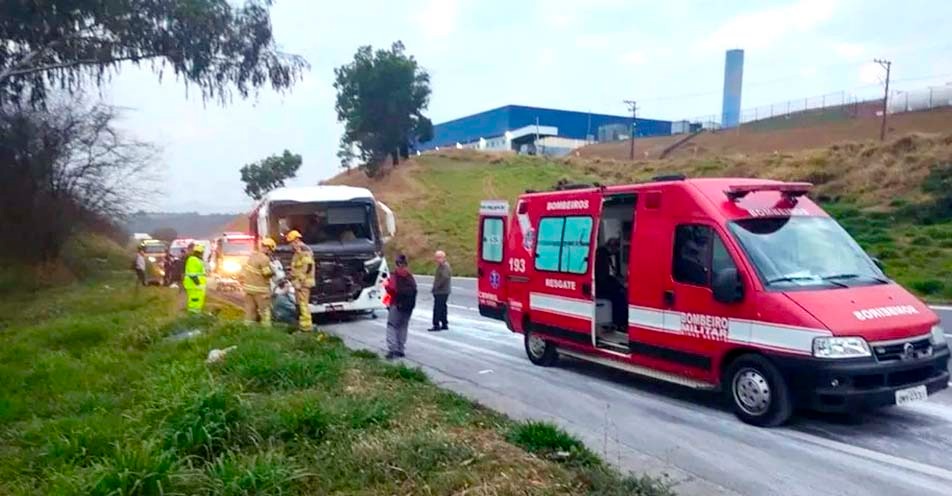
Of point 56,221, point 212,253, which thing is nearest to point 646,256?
point 212,253

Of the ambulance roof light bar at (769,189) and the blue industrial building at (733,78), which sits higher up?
the blue industrial building at (733,78)

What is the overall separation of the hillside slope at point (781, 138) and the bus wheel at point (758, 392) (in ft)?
157

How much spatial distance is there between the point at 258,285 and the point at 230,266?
12.2 m

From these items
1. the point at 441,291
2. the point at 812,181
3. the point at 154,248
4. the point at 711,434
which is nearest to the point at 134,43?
the point at 441,291

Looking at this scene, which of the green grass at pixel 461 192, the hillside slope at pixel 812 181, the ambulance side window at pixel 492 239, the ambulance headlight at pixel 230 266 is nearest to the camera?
the ambulance side window at pixel 492 239

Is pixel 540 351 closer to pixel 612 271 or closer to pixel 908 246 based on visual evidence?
pixel 612 271

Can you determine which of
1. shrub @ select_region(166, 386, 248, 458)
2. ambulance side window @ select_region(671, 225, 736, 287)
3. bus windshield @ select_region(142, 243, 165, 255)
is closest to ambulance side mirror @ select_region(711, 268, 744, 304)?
ambulance side window @ select_region(671, 225, 736, 287)

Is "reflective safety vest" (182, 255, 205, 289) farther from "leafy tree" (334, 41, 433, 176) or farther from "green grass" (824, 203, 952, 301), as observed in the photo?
"leafy tree" (334, 41, 433, 176)

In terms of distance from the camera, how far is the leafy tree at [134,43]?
1623 centimetres

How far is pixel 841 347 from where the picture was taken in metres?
6.94

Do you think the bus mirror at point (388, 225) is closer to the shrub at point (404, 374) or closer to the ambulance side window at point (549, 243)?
the ambulance side window at point (549, 243)

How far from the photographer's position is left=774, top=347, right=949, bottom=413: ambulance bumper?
6.89 meters

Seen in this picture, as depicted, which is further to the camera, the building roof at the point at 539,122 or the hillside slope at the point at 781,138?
the building roof at the point at 539,122

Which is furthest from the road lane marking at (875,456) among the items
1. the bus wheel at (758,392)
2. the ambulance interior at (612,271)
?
the ambulance interior at (612,271)
